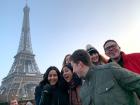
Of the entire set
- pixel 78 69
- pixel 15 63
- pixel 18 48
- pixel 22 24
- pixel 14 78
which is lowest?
pixel 78 69

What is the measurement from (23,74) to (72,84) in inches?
2164

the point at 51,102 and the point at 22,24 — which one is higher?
the point at 22,24

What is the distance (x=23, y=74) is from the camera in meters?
58.7

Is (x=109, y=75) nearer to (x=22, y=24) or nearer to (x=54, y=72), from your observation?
(x=54, y=72)

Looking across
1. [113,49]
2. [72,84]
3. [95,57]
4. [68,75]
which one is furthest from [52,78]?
[113,49]

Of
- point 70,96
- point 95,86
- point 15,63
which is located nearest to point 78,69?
point 95,86

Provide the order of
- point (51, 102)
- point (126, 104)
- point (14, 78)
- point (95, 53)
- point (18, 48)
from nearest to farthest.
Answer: point (126, 104) < point (51, 102) < point (95, 53) < point (14, 78) < point (18, 48)

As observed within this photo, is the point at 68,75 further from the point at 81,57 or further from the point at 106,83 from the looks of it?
the point at 106,83

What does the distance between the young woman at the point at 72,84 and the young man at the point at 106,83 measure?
5.32 ft

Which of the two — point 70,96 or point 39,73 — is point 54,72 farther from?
point 39,73

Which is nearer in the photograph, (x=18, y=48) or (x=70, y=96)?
(x=70, y=96)

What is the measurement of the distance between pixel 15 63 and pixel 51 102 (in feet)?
194

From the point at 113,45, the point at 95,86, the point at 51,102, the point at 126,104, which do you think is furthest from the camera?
the point at 51,102

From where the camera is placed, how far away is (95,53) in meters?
5.33
